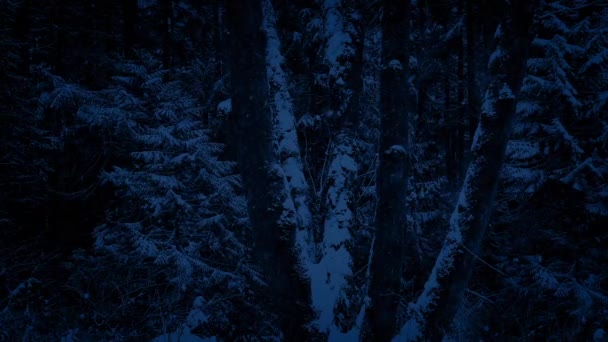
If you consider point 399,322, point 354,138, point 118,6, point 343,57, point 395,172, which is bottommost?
point 399,322

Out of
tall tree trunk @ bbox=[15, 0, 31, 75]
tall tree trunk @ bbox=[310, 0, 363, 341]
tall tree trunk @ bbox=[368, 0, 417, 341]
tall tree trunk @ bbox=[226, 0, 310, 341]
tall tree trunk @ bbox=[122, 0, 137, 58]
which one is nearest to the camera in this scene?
tall tree trunk @ bbox=[226, 0, 310, 341]

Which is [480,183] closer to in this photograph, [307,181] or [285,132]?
[285,132]

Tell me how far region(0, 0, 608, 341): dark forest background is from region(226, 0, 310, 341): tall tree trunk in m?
0.03

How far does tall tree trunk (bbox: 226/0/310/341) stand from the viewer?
3000 mm

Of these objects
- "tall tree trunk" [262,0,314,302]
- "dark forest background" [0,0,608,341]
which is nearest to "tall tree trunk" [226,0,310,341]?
"dark forest background" [0,0,608,341]

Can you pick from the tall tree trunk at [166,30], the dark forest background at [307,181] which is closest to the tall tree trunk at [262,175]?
the dark forest background at [307,181]

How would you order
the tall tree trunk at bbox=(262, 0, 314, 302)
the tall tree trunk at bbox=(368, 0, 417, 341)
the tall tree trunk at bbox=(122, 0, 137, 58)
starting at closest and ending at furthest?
the tall tree trunk at bbox=(368, 0, 417, 341), the tall tree trunk at bbox=(262, 0, 314, 302), the tall tree trunk at bbox=(122, 0, 137, 58)

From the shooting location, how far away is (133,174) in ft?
27.1

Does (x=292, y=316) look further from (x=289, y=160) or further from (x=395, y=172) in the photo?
(x=289, y=160)

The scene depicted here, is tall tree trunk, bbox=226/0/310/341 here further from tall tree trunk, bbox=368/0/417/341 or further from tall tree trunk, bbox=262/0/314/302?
tall tree trunk, bbox=262/0/314/302

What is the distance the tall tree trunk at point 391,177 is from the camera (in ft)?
10.6

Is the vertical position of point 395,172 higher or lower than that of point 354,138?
lower

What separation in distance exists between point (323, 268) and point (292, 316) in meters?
1.17

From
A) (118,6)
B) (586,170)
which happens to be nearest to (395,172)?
(586,170)
